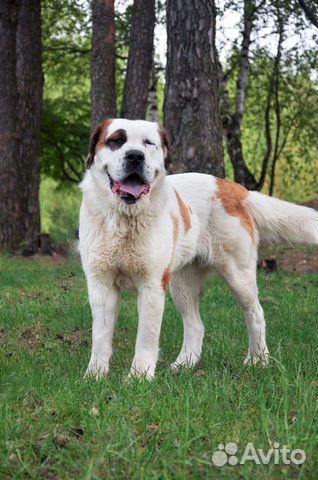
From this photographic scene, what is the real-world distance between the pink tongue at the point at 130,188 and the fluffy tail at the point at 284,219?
1.49 m

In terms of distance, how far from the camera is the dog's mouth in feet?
16.2

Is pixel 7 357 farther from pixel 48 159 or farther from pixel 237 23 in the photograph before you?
pixel 48 159

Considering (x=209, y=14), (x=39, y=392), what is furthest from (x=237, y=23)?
(x=39, y=392)

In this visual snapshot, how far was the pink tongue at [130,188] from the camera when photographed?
194 inches

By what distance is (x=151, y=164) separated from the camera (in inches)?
194

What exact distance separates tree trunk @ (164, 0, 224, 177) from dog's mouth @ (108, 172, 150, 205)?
4.22 m

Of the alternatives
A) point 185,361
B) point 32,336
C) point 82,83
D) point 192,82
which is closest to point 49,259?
point 192,82

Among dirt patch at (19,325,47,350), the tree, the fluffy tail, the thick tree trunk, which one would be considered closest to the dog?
the fluffy tail

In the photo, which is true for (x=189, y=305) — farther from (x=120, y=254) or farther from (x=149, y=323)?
(x=120, y=254)

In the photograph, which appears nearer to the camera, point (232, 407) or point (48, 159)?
point (232, 407)

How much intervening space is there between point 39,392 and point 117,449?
118 cm

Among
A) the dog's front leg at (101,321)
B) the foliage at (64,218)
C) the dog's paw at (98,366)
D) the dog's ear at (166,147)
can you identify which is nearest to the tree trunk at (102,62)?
the foliage at (64,218)

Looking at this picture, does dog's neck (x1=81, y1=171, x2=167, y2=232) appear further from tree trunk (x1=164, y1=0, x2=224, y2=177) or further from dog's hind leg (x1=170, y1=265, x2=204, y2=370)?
tree trunk (x1=164, y1=0, x2=224, y2=177)

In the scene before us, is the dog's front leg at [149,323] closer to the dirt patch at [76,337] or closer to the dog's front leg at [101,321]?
the dog's front leg at [101,321]
